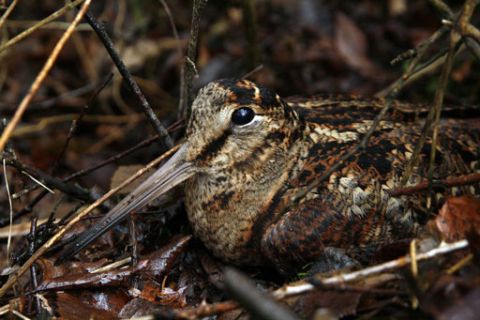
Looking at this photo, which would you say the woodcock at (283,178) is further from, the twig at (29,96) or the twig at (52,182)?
the twig at (29,96)

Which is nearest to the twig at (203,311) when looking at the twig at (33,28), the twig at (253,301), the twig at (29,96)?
the twig at (253,301)

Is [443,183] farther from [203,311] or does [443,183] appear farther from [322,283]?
[203,311]

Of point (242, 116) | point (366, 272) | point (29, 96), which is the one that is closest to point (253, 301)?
point (366, 272)

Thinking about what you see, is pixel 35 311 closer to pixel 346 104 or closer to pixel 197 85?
pixel 346 104

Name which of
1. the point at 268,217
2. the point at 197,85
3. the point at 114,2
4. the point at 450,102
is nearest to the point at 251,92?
the point at 268,217

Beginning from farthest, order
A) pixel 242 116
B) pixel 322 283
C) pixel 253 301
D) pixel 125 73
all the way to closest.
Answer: pixel 125 73
pixel 242 116
pixel 322 283
pixel 253 301

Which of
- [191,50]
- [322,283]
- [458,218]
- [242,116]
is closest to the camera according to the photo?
[322,283]

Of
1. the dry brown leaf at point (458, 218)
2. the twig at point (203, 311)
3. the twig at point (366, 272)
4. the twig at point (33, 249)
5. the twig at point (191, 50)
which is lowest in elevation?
the dry brown leaf at point (458, 218)

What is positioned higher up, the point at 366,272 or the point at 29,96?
the point at 29,96
